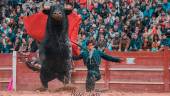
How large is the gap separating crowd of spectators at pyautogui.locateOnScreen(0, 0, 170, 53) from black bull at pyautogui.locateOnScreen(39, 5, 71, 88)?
5.41 meters

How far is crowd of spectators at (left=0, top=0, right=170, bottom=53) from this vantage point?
60.0ft

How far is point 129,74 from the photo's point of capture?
59.4 ft

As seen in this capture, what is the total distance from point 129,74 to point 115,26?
6.91ft

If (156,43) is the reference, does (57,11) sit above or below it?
above

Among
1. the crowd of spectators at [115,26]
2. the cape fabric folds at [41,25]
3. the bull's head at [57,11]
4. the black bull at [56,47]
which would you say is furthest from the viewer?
the crowd of spectators at [115,26]

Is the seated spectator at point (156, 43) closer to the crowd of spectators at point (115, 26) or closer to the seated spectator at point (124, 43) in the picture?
the crowd of spectators at point (115, 26)

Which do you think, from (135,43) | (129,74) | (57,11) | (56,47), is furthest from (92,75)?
(57,11)

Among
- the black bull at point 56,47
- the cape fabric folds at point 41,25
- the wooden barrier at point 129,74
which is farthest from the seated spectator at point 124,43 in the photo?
the black bull at point 56,47

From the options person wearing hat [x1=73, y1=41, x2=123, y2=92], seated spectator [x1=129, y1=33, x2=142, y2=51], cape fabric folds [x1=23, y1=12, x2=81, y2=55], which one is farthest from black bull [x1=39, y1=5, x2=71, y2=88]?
seated spectator [x1=129, y1=33, x2=142, y2=51]

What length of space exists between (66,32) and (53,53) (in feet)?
1.45

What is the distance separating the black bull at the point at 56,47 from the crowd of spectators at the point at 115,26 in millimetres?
5405

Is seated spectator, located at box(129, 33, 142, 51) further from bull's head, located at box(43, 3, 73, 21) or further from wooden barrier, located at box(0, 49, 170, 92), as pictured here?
bull's head, located at box(43, 3, 73, 21)

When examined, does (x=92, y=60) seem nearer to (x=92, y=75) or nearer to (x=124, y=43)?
(x=92, y=75)

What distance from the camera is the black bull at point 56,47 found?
1132cm
